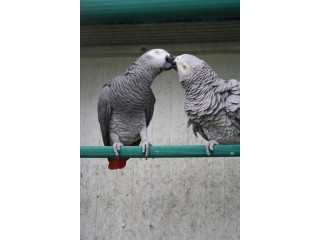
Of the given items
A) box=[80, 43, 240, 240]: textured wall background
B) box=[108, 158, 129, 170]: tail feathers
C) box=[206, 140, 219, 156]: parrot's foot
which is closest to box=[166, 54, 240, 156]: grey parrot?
box=[206, 140, 219, 156]: parrot's foot

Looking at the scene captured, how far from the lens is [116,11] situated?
106 centimetres

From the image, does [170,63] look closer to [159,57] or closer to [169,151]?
[159,57]

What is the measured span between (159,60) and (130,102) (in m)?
0.20

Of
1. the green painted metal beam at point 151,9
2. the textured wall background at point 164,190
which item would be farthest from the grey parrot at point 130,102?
the textured wall background at point 164,190

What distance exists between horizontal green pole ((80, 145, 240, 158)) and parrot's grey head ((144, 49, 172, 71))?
29cm

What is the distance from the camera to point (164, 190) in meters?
1.85

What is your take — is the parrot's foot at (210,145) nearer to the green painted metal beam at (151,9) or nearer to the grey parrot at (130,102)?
the grey parrot at (130,102)

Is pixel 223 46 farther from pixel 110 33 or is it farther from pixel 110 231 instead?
pixel 110 231

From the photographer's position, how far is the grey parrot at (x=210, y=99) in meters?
1.12

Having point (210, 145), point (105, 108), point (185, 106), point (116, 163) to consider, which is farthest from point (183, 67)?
point (116, 163)

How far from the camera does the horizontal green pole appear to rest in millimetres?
1058

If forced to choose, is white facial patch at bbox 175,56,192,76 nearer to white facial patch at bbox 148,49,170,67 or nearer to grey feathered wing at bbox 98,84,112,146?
white facial patch at bbox 148,49,170,67

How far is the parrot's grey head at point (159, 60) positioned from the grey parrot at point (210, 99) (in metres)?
0.04
